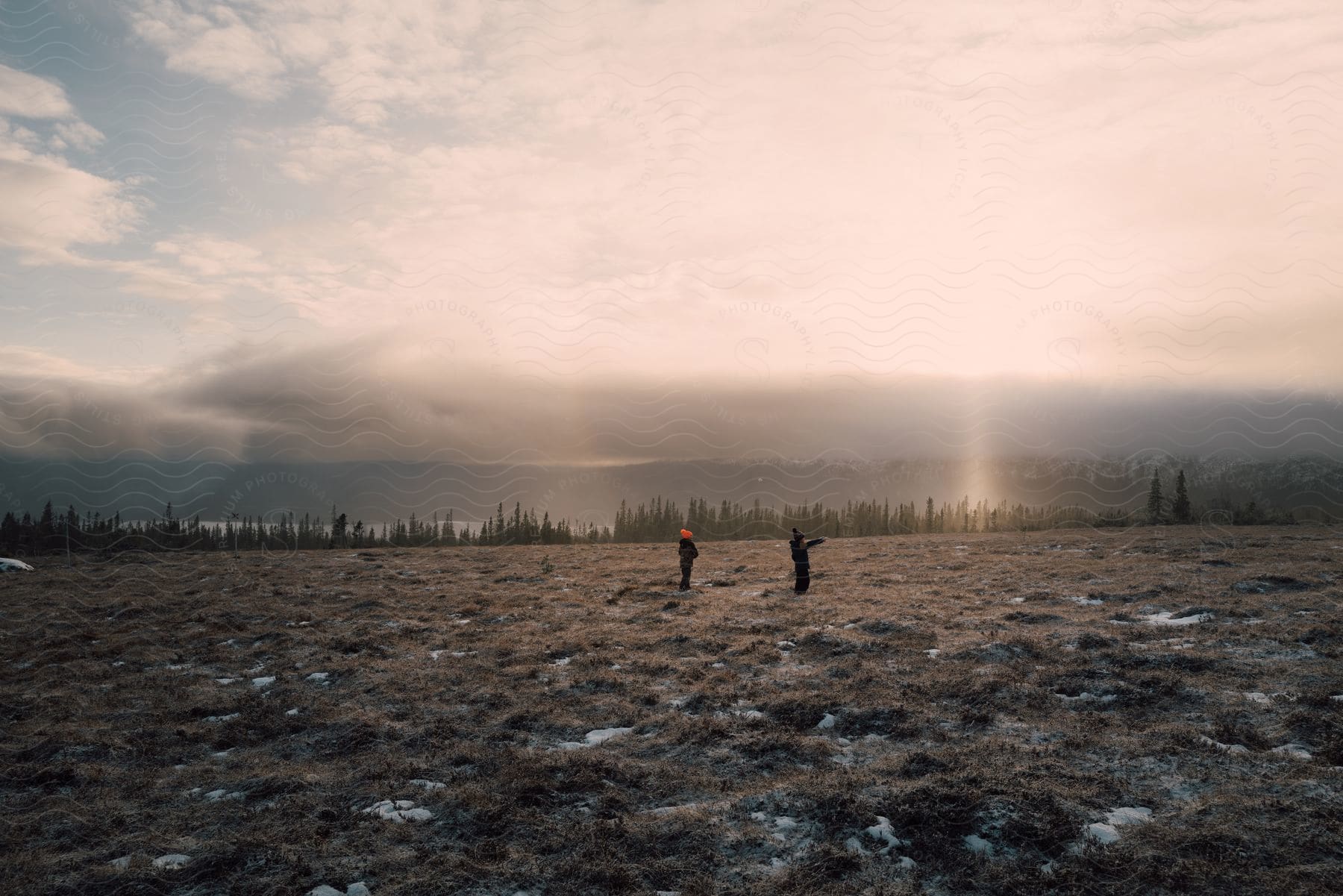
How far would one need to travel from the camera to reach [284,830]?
29.4 feet

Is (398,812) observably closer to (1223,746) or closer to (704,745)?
(704,745)

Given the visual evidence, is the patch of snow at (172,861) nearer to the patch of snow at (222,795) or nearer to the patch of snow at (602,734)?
the patch of snow at (222,795)

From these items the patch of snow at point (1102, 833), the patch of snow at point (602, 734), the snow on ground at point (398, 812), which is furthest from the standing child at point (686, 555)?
the patch of snow at point (1102, 833)

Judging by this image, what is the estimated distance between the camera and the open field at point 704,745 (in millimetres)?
7848

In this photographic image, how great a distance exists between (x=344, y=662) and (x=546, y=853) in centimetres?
1240

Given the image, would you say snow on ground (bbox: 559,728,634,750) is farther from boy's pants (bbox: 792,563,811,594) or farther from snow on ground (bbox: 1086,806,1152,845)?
boy's pants (bbox: 792,563,811,594)

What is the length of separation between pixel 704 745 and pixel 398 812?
5.12 m

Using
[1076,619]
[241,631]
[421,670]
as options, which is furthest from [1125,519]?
[241,631]

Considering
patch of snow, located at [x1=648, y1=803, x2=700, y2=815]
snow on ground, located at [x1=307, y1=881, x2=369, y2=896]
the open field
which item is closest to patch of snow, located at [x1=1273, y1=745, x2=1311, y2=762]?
the open field

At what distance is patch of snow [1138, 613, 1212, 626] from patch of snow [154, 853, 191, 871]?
2161 centimetres

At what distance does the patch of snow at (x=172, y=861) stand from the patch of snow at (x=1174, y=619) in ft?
70.9

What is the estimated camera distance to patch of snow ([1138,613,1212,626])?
1784 centimetres

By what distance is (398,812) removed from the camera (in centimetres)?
958

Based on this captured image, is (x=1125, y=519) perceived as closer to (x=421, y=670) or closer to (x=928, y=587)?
(x=928, y=587)
